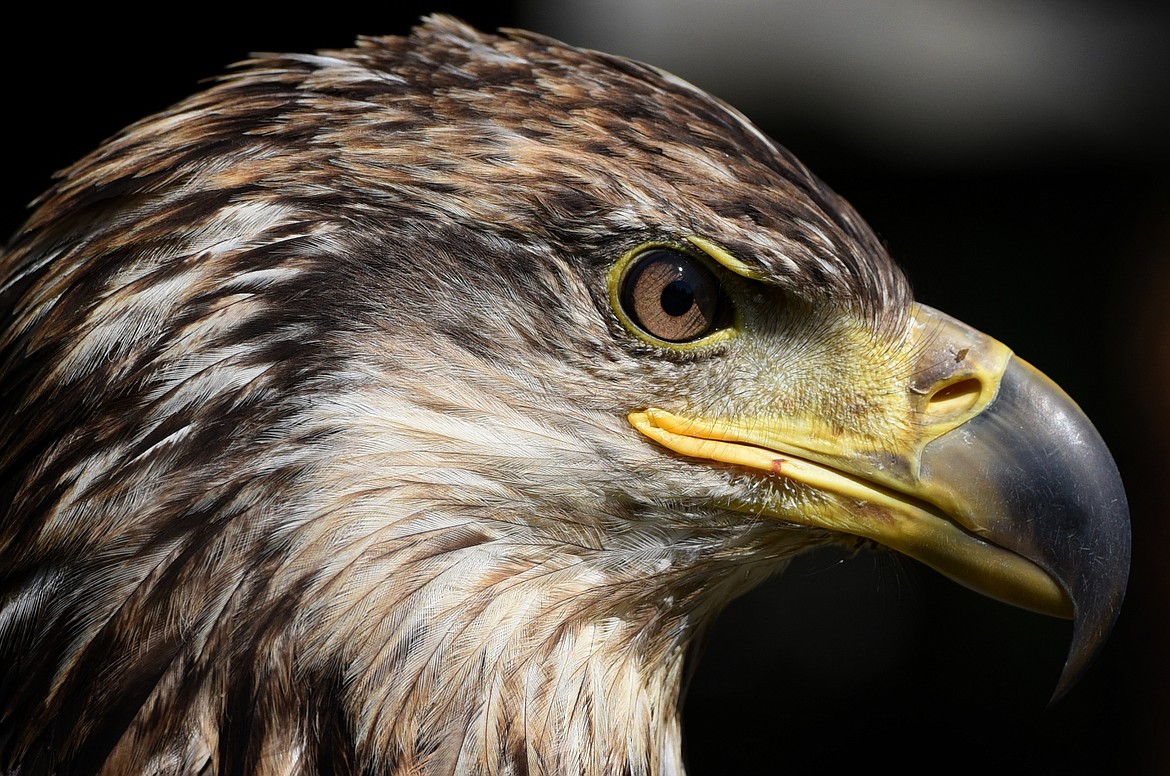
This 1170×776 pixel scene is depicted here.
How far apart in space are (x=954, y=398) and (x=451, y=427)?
2.51 ft

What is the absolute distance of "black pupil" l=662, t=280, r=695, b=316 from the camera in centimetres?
157

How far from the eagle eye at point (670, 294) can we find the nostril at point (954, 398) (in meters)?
0.37

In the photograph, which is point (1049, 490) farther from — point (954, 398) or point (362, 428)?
point (362, 428)

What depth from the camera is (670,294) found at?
1567mm

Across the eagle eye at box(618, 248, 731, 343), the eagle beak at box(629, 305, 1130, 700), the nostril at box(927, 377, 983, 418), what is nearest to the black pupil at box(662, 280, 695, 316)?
the eagle eye at box(618, 248, 731, 343)

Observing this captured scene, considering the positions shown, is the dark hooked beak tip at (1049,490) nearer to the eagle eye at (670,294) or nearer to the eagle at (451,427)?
the eagle at (451,427)

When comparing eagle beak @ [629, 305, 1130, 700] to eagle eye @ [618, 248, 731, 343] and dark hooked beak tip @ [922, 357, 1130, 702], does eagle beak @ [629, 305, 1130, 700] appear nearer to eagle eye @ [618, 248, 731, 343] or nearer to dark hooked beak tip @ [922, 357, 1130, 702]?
dark hooked beak tip @ [922, 357, 1130, 702]

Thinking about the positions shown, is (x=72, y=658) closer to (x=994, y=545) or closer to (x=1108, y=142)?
(x=994, y=545)

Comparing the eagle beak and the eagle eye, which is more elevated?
the eagle eye

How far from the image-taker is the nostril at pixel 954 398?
5.46 ft

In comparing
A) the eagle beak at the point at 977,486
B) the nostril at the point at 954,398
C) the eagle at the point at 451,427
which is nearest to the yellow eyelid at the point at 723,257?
the eagle at the point at 451,427

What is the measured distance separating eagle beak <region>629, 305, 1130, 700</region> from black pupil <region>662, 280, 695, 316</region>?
0.15 m

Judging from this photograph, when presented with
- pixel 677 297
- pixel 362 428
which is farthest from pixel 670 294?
pixel 362 428

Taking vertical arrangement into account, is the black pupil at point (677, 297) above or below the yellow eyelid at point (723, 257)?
below
